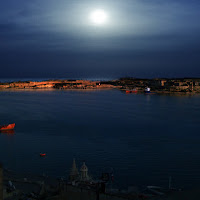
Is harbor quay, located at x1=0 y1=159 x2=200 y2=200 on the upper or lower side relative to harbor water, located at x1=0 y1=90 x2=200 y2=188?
upper

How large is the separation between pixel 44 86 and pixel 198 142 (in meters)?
85.0

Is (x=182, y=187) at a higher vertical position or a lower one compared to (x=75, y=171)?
lower

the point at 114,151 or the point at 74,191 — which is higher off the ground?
the point at 74,191

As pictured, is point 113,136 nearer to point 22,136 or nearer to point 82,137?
point 82,137

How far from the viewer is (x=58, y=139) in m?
14.8

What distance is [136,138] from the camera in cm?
1522

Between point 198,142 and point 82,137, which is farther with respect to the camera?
point 82,137

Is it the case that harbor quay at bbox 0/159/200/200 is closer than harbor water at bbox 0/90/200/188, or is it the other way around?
harbor quay at bbox 0/159/200/200

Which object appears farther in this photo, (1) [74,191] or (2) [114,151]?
(2) [114,151]

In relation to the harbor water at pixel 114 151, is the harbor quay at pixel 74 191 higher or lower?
higher

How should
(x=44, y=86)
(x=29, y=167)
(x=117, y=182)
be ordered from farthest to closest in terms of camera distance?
(x=44, y=86) < (x=29, y=167) < (x=117, y=182)

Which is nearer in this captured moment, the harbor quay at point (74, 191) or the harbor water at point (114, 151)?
the harbor quay at point (74, 191)

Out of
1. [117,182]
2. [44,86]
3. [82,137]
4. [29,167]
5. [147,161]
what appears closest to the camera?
[117,182]

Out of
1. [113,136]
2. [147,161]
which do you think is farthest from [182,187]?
[113,136]
